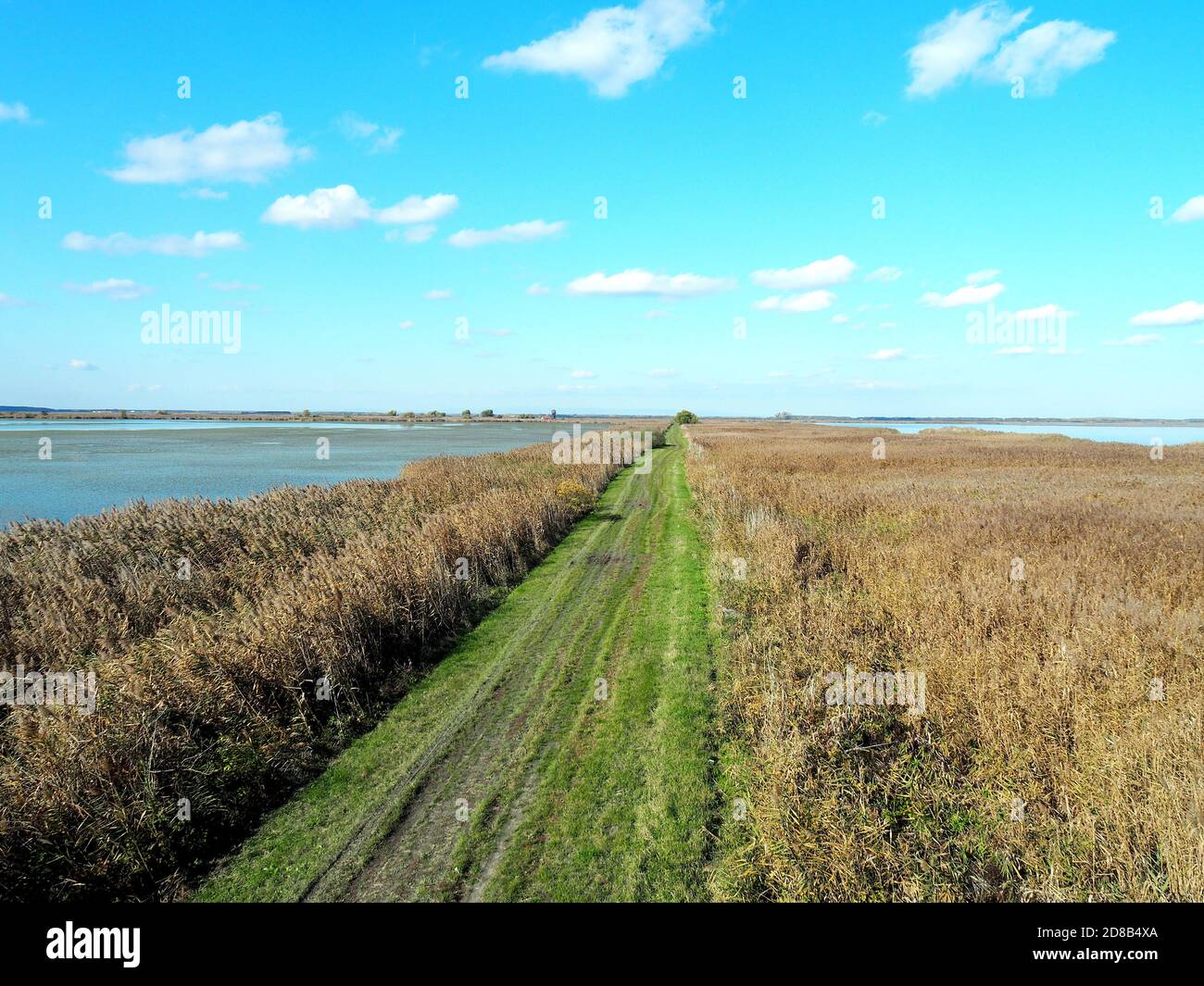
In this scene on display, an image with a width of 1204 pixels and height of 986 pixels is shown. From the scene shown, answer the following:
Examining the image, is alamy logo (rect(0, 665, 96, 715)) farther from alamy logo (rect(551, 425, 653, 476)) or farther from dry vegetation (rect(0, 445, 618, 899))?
alamy logo (rect(551, 425, 653, 476))

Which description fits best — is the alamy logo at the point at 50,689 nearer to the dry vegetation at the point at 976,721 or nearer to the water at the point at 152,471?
the dry vegetation at the point at 976,721

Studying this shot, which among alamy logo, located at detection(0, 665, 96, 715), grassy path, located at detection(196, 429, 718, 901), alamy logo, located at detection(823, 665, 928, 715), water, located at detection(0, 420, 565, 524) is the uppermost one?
water, located at detection(0, 420, 565, 524)

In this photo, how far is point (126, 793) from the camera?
5570mm

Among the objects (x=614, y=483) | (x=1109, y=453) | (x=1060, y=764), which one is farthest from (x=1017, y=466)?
(x=1060, y=764)

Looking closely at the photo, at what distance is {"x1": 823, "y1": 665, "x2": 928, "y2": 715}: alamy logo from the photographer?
23.5ft

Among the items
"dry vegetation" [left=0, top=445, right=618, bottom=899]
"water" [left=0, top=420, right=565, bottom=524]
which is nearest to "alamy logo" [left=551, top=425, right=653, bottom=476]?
"water" [left=0, top=420, right=565, bottom=524]

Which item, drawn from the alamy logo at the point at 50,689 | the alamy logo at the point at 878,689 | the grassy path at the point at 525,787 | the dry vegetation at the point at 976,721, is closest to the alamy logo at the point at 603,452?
the dry vegetation at the point at 976,721

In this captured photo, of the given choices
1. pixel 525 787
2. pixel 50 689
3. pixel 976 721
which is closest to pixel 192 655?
pixel 50 689
